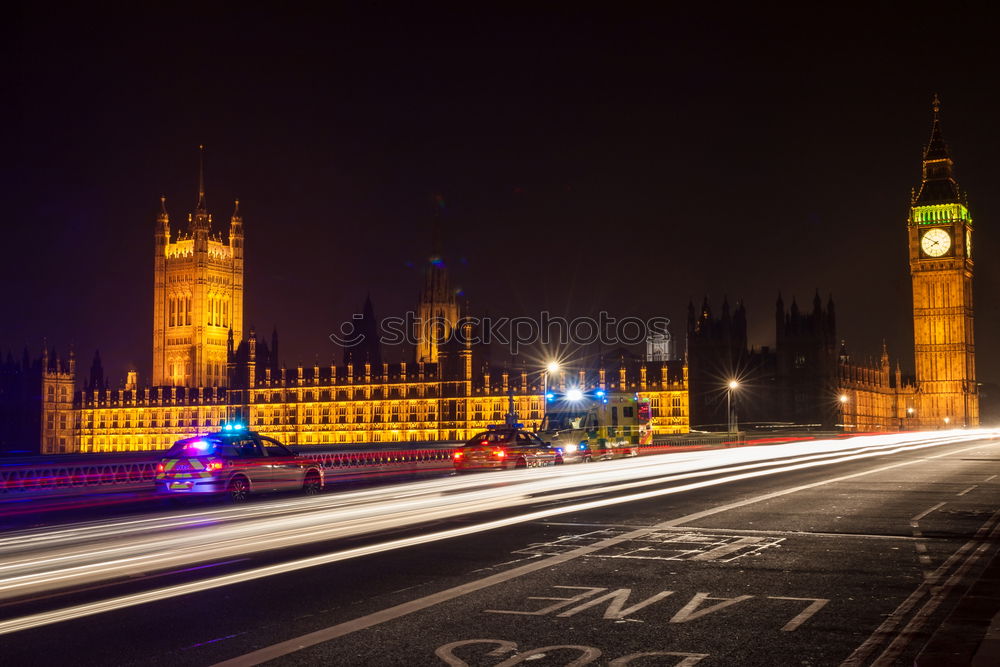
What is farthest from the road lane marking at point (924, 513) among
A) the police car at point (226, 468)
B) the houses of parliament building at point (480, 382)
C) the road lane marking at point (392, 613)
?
the houses of parliament building at point (480, 382)

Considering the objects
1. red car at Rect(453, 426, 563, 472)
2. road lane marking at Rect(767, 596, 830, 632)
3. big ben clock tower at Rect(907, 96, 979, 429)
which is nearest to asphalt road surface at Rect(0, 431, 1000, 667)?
road lane marking at Rect(767, 596, 830, 632)

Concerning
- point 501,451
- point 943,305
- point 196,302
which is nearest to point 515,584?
point 501,451

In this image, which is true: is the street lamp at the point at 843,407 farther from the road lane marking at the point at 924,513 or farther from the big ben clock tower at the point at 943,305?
the road lane marking at the point at 924,513

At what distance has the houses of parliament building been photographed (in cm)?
11038

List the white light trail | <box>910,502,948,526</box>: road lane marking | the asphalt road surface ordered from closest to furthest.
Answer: the asphalt road surface → the white light trail → <box>910,502,948,526</box>: road lane marking

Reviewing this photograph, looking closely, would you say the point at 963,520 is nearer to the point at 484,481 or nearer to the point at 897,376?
the point at 484,481

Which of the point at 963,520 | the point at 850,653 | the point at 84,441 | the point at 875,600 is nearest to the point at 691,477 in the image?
the point at 963,520

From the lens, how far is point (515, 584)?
11.7 metres

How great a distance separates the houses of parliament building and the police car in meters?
84.6

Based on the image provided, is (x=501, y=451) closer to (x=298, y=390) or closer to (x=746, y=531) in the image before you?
(x=746, y=531)

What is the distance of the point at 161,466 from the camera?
2525 cm

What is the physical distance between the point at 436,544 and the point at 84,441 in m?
149

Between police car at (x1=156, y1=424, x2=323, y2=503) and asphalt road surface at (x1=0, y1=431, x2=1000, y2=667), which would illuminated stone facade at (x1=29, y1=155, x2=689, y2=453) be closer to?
police car at (x1=156, y1=424, x2=323, y2=503)

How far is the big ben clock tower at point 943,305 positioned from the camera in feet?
497
